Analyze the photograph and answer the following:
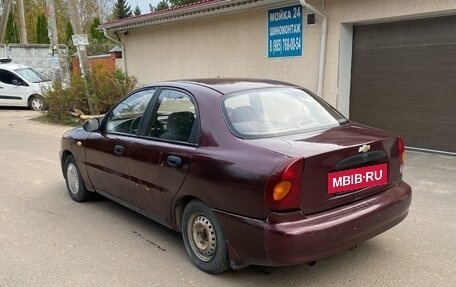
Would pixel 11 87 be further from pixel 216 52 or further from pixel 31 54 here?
pixel 31 54

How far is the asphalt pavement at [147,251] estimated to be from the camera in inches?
141

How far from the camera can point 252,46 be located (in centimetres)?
1114

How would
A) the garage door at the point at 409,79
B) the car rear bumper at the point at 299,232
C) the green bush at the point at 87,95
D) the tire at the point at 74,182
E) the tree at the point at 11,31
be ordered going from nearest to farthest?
the car rear bumper at the point at 299,232
the tire at the point at 74,182
the garage door at the point at 409,79
the green bush at the point at 87,95
the tree at the point at 11,31

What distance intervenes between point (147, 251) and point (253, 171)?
1571 mm

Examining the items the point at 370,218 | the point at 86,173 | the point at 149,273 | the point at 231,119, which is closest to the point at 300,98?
the point at 231,119

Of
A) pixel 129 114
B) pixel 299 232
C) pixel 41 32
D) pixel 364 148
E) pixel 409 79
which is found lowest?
pixel 299 232

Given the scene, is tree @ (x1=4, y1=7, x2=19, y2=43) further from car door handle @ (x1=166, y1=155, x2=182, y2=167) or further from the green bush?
car door handle @ (x1=166, y1=155, x2=182, y2=167)

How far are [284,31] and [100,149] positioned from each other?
6430mm

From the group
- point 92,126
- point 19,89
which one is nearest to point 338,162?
point 92,126

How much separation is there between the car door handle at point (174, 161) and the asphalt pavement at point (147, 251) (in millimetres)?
834

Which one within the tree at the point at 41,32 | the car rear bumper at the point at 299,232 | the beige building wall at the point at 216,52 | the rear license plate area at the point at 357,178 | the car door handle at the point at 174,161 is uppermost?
the tree at the point at 41,32

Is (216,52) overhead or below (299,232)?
overhead

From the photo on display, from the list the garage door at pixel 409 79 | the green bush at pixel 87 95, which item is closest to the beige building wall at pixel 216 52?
the garage door at pixel 409 79

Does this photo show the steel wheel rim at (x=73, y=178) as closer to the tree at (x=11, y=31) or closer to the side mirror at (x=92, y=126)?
the side mirror at (x=92, y=126)
